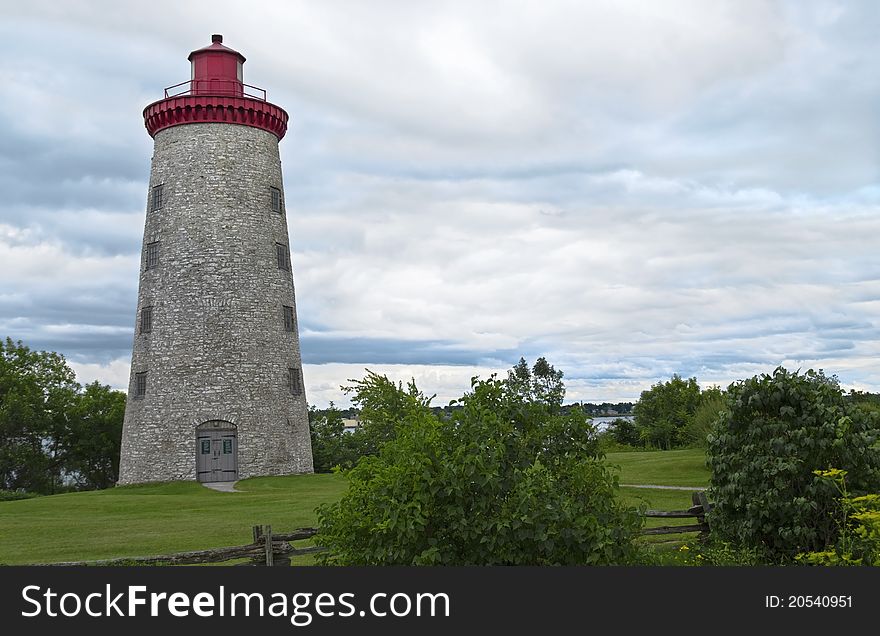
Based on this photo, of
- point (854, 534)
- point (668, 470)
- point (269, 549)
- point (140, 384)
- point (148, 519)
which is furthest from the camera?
point (140, 384)

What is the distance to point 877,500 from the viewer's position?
39.6 ft

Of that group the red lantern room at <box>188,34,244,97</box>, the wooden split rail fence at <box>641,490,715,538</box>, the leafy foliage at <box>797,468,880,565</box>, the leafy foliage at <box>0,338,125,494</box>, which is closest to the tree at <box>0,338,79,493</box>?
the leafy foliage at <box>0,338,125,494</box>

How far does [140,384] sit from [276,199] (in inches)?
433

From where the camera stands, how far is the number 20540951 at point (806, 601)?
378 inches

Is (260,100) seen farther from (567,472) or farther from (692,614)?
(692,614)

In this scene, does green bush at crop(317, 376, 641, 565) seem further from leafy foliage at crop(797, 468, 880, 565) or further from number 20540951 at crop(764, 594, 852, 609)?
leafy foliage at crop(797, 468, 880, 565)

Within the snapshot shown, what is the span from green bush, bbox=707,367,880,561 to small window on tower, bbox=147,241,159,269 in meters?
31.4

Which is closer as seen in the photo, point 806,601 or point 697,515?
point 806,601

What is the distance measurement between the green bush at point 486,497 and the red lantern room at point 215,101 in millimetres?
32114

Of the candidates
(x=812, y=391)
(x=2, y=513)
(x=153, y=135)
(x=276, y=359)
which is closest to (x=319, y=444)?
(x=276, y=359)

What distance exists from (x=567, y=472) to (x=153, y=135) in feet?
118

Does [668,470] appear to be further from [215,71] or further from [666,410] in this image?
[666,410]

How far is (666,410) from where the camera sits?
66438mm

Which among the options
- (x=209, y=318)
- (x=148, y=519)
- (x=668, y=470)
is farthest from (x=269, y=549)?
(x=209, y=318)
